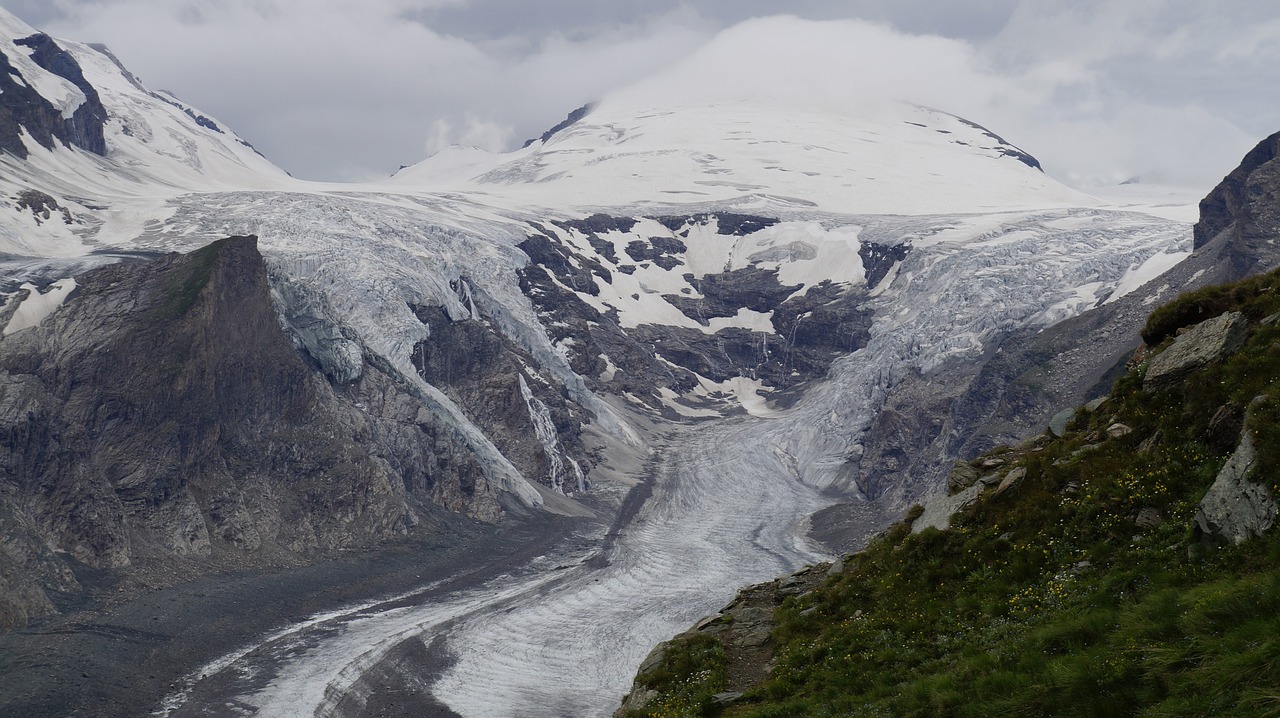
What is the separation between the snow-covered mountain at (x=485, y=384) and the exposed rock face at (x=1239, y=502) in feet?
139

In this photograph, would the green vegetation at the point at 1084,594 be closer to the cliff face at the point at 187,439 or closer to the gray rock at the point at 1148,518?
the gray rock at the point at 1148,518

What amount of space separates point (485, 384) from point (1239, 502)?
377 ft

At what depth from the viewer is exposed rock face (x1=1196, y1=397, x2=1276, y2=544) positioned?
42.4ft

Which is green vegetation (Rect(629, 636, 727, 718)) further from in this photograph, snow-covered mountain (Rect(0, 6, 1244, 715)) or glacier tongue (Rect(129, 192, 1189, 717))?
snow-covered mountain (Rect(0, 6, 1244, 715))

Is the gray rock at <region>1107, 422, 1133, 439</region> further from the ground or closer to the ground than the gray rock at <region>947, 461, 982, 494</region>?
further from the ground

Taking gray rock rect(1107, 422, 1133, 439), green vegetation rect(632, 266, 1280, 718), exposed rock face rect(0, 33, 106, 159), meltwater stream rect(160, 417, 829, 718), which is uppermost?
exposed rock face rect(0, 33, 106, 159)

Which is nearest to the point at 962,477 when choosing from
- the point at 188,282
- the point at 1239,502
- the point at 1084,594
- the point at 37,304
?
the point at 1084,594

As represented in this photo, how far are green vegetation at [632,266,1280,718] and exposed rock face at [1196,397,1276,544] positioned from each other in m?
0.20

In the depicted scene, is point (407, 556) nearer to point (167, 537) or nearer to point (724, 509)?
point (167, 537)

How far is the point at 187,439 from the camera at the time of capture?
82000mm

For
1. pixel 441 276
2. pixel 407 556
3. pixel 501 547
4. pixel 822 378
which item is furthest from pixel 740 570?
pixel 822 378

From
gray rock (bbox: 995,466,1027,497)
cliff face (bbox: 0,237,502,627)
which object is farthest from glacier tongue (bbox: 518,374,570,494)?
gray rock (bbox: 995,466,1027,497)

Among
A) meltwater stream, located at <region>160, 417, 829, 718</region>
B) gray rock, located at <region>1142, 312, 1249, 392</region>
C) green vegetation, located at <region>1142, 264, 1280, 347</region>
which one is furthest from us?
meltwater stream, located at <region>160, 417, 829, 718</region>

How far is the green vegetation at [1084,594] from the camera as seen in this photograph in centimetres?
1109
